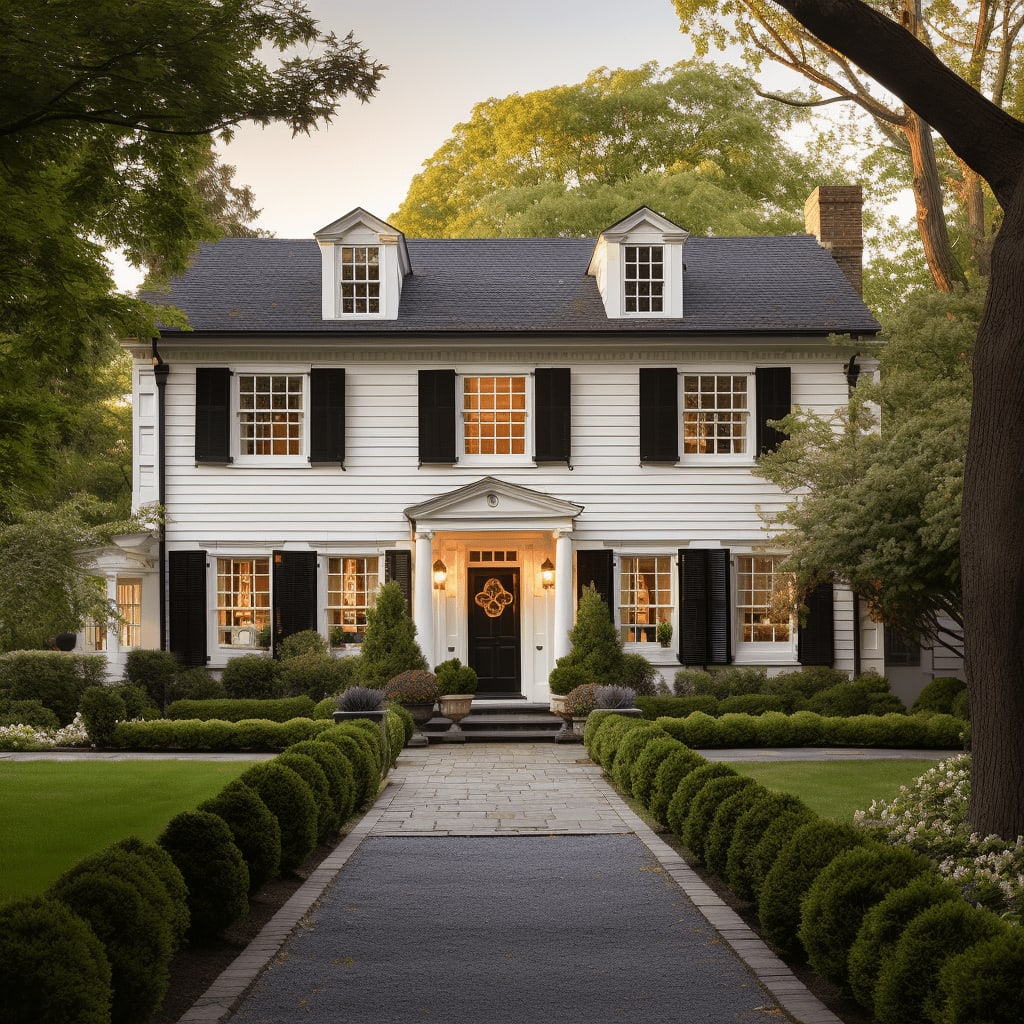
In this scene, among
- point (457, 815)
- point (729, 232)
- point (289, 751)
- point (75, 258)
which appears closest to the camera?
point (75, 258)

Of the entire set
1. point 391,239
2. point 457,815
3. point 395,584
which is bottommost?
point 457,815

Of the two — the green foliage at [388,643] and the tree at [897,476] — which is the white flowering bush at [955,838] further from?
the green foliage at [388,643]

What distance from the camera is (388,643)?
2111 centimetres

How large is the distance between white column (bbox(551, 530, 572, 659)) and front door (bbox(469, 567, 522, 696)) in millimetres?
1275

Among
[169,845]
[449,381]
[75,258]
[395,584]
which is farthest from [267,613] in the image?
[169,845]

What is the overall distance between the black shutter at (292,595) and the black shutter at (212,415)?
208 cm

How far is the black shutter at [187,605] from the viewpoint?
22359 millimetres

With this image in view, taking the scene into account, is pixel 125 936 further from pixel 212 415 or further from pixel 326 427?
pixel 212 415

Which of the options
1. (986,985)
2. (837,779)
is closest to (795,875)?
(986,985)

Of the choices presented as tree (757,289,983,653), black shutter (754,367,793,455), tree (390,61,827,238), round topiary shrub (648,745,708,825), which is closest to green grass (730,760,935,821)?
round topiary shrub (648,745,708,825)

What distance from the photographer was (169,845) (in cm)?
769

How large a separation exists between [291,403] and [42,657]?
607 centimetres

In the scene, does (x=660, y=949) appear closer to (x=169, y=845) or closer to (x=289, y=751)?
(x=169, y=845)

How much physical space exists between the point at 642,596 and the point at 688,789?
12.5 m
